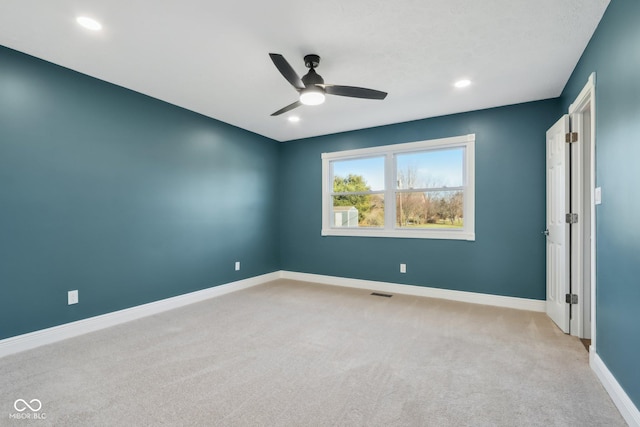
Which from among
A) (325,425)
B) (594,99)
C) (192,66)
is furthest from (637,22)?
(192,66)

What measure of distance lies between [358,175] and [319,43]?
9.42ft

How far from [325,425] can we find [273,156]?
4.71 m

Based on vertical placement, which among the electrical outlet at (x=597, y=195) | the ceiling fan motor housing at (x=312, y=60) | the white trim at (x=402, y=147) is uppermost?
the ceiling fan motor housing at (x=312, y=60)

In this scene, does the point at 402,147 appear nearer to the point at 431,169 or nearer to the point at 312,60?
the point at 431,169

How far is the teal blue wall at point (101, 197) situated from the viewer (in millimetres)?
2658

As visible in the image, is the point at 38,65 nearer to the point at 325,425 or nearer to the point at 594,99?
the point at 325,425

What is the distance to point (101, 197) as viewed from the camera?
3.22 m

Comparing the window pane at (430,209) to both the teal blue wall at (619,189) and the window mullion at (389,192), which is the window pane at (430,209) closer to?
the window mullion at (389,192)

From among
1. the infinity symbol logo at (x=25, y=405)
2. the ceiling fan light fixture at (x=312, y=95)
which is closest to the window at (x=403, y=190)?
the ceiling fan light fixture at (x=312, y=95)

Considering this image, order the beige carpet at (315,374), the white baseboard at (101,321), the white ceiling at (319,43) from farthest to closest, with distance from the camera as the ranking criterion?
the white baseboard at (101,321) → the white ceiling at (319,43) → the beige carpet at (315,374)

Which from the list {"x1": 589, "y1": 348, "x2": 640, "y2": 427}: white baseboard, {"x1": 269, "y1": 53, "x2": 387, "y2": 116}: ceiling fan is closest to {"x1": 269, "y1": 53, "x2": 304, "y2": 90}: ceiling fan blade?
{"x1": 269, "y1": 53, "x2": 387, "y2": 116}: ceiling fan

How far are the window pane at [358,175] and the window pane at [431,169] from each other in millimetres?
329

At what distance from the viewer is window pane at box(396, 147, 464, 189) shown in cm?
438

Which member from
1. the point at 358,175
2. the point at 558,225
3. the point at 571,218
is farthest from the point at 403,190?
the point at 571,218
